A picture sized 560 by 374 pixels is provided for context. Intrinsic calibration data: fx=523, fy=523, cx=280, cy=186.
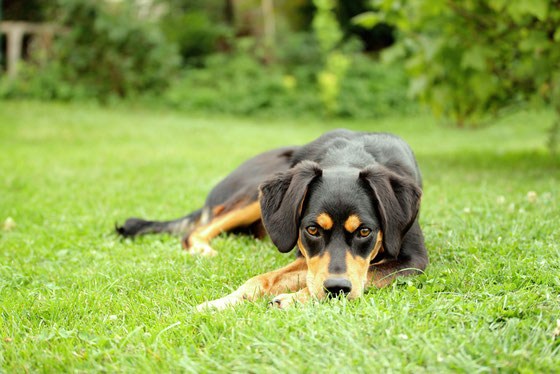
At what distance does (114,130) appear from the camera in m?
12.7

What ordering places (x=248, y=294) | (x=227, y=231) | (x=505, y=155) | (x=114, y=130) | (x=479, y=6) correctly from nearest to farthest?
(x=248, y=294) → (x=227, y=231) → (x=479, y=6) → (x=505, y=155) → (x=114, y=130)

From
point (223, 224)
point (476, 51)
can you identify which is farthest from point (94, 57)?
point (223, 224)

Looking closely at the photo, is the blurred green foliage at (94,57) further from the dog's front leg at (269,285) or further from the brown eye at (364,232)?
the brown eye at (364,232)

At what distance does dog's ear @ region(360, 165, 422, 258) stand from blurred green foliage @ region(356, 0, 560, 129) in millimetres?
3931

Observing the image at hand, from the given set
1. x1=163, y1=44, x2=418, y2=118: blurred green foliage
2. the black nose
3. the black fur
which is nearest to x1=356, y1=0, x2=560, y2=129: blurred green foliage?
the black fur

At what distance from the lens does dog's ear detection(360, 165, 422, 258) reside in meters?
3.18

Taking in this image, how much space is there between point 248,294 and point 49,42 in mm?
15584

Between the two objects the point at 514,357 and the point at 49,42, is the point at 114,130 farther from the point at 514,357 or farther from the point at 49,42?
the point at 514,357

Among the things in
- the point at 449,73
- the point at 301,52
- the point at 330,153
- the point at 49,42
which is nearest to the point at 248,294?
the point at 330,153

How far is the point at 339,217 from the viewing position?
310 cm

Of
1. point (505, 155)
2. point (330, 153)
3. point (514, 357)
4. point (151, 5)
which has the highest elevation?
point (151, 5)

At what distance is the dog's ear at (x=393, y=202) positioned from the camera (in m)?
3.18

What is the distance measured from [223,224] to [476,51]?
4422 millimetres

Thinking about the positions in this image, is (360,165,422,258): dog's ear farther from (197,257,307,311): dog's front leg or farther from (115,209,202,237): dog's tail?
(115,209,202,237): dog's tail
